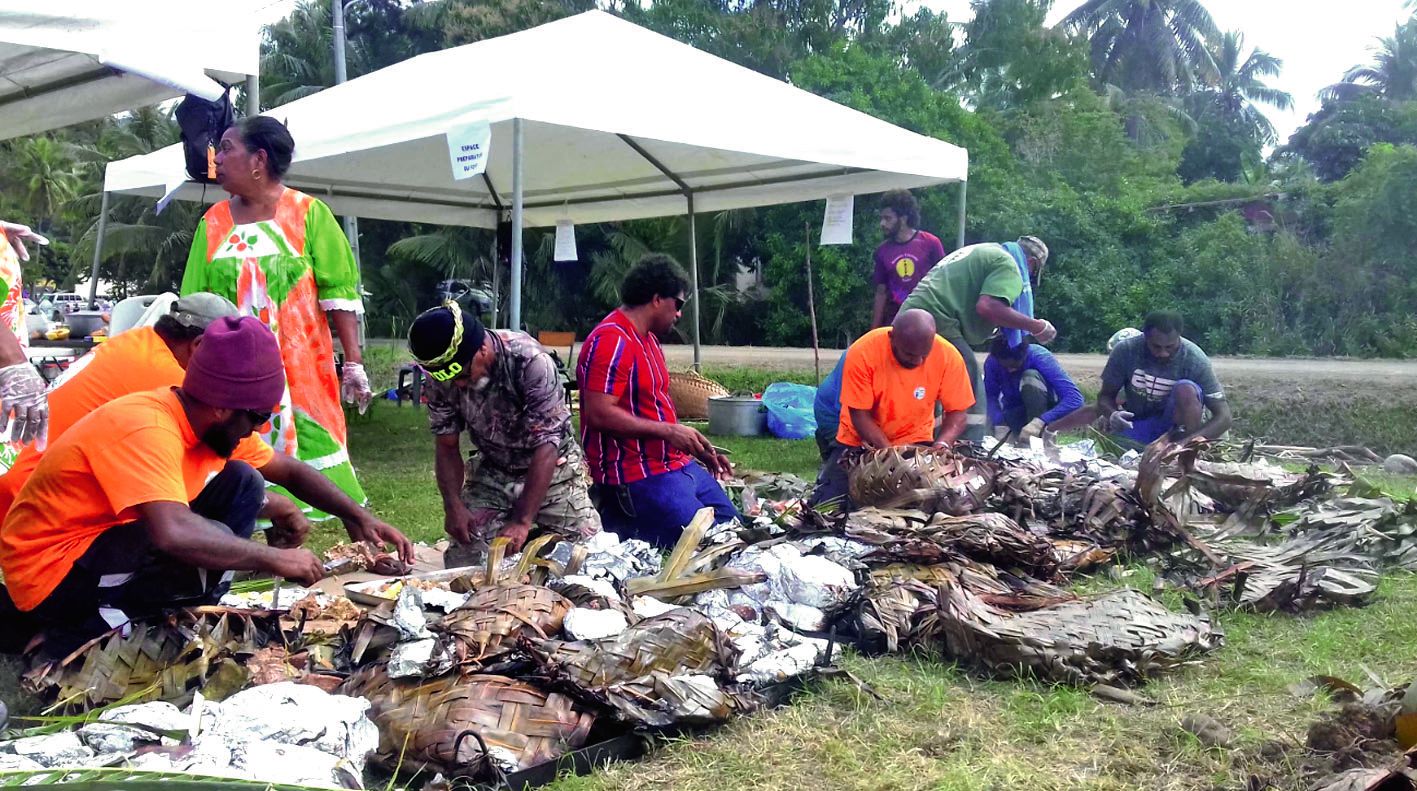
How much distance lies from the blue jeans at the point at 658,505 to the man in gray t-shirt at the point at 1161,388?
3241mm

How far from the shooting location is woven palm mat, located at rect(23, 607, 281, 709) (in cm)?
292

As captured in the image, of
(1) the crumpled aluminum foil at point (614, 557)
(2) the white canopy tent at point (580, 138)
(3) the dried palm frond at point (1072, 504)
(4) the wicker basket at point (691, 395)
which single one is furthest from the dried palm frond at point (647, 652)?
(4) the wicker basket at point (691, 395)

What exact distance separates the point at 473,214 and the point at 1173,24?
30672mm

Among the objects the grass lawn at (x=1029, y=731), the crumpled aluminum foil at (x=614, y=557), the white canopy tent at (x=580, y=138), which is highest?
the white canopy tent at (x=580, y=138)

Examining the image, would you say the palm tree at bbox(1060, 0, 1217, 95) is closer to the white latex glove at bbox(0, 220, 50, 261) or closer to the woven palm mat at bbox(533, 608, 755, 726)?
the white latex glove at bbox(0, 220, 50, 261)

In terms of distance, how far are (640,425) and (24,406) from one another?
2.16m

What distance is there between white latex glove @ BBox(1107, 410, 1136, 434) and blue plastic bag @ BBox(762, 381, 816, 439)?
9.26 ft

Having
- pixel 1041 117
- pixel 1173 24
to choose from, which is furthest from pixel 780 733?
pixel 1173 24

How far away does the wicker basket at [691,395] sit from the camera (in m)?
10.3

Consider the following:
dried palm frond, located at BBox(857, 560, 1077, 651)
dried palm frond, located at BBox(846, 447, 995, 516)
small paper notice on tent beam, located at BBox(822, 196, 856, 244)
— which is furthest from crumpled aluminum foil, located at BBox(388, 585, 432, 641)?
small paper notice on tent beam, located at BBox(822, 196, 856, 244)

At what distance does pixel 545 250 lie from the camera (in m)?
21.5

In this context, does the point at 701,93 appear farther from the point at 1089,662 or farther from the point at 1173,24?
the point at 1173,24

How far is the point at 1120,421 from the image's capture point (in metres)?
6.95

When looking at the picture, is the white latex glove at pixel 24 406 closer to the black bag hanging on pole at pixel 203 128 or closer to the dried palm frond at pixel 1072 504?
the black bag hanging on pole at pixel 203 128
